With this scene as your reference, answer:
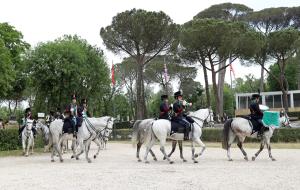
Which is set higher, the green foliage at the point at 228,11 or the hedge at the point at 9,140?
the green foliage at the point at 228,11

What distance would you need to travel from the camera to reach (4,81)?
1101 inches

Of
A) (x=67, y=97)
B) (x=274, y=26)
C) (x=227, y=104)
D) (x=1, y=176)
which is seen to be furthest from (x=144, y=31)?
(x=227, y=104)

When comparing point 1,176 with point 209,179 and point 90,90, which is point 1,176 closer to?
point 209,179

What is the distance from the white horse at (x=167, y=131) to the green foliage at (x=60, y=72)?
15.6m

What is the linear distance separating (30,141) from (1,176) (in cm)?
1011

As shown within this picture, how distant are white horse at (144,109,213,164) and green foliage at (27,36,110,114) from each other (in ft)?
51.2

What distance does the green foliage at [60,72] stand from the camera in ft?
108

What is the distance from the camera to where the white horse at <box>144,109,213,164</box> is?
17.8m

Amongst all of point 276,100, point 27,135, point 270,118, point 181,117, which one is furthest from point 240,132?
point 276,100

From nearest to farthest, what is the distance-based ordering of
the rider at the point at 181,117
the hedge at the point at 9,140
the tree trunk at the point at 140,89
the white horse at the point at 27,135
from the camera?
1. the rider at the point at 181,117
2. the white horse at the point at 27,135
3. the hedge at the point at 9,140
4. the tree trunk at the point at 140,89

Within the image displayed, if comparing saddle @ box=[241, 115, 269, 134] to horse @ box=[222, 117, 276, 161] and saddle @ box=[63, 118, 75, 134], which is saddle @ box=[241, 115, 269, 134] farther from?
saddle @ box=[63, 118, 75, 134]

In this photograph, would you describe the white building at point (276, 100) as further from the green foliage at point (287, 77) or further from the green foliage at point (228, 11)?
the green foliage at point (228, 11)

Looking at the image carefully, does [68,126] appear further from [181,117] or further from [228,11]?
[228,11]

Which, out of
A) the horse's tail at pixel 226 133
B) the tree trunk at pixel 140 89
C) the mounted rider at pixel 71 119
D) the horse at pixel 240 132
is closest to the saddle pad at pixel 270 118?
the horse at pixel 240 132
